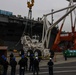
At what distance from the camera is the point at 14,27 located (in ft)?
272

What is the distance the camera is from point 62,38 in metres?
72.9

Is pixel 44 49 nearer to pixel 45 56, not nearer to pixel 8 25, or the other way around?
pixel 45 56

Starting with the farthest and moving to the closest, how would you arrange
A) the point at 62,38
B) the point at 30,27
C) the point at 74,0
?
the point at 30,27
the point at 74,0
the point at 62,38

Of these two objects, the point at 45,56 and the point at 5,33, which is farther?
the point at 5,33

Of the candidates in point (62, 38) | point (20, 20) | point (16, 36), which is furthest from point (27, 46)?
point (16, 36)

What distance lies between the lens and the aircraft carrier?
76875 mm

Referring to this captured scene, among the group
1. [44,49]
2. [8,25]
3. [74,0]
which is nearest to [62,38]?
[74,0]

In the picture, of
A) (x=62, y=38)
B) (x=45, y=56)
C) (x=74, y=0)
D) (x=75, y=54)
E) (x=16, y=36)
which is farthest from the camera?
(x=16, y=36)

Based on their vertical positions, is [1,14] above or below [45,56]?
above

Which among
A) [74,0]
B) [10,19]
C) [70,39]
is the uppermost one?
[74,0]

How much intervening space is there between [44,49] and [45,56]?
1.54m

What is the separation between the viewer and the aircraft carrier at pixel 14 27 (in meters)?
76.9

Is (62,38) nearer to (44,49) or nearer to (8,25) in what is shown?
(8,25)

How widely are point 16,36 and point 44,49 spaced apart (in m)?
42.2
